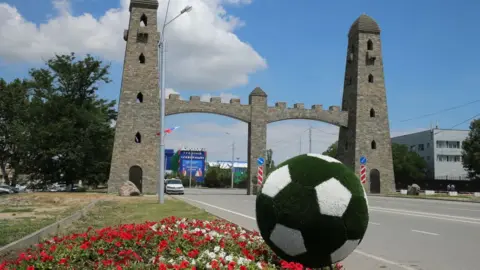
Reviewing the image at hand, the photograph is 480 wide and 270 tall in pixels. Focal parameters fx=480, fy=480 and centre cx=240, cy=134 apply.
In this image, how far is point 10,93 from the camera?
5128 centimetres

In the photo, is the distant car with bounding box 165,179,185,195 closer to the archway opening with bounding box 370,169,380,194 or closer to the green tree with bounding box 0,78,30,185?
the green tree with bounding box 0,78,30,185

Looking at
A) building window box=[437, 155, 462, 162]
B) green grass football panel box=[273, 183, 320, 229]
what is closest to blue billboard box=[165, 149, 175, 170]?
building window box=[437, 155, 462, 162]

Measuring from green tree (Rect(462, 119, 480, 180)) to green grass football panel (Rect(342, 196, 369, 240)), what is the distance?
64363 millimetres

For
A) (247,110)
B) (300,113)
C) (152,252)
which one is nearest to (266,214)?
(152,252)

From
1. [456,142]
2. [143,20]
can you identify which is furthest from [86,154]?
[456,142]

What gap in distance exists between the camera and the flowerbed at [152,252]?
214 inches

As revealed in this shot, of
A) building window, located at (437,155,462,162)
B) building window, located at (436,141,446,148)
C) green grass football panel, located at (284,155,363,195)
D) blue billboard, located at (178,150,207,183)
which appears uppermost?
building window, located at (436,141,446,148)

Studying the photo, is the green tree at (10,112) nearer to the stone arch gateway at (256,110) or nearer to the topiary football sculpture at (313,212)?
the stone arch gateway at (256,110)

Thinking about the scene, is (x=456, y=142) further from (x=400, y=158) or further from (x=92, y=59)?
(x=92, y=59)

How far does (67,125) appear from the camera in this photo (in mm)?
39344

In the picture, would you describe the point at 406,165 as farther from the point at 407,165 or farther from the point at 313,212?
the point at 313,212

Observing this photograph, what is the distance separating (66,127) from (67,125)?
18cm

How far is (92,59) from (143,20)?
18.3 ft

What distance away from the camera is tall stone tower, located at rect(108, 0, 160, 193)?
129 ft
